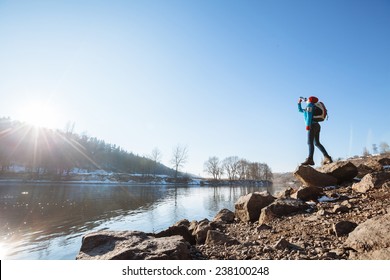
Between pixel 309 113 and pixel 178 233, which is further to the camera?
pixel 309 113

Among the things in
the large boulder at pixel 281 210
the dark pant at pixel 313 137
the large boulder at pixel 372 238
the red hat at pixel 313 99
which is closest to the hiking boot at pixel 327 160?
the dark pant at pixel 313 137

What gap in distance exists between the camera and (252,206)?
10328 millimetres

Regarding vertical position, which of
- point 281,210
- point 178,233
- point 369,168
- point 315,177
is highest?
point 369,168

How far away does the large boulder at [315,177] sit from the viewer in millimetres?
11711

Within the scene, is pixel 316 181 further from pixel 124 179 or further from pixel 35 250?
pixel 124 179

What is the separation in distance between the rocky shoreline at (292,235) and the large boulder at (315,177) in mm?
892

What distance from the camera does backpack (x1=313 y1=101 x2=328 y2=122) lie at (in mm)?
10109

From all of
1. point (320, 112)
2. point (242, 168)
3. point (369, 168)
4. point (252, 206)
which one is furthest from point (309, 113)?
point (242, 168)

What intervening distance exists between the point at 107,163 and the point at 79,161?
1030 inches

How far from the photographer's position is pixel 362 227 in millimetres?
4984

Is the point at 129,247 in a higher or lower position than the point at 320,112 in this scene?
lower

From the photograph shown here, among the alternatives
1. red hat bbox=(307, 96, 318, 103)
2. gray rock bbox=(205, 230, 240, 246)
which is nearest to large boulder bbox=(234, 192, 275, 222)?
gray rock bbox=(205, 230, 240, 246)

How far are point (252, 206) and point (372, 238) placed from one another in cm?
598

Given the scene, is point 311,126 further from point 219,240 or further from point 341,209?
point 219,240
